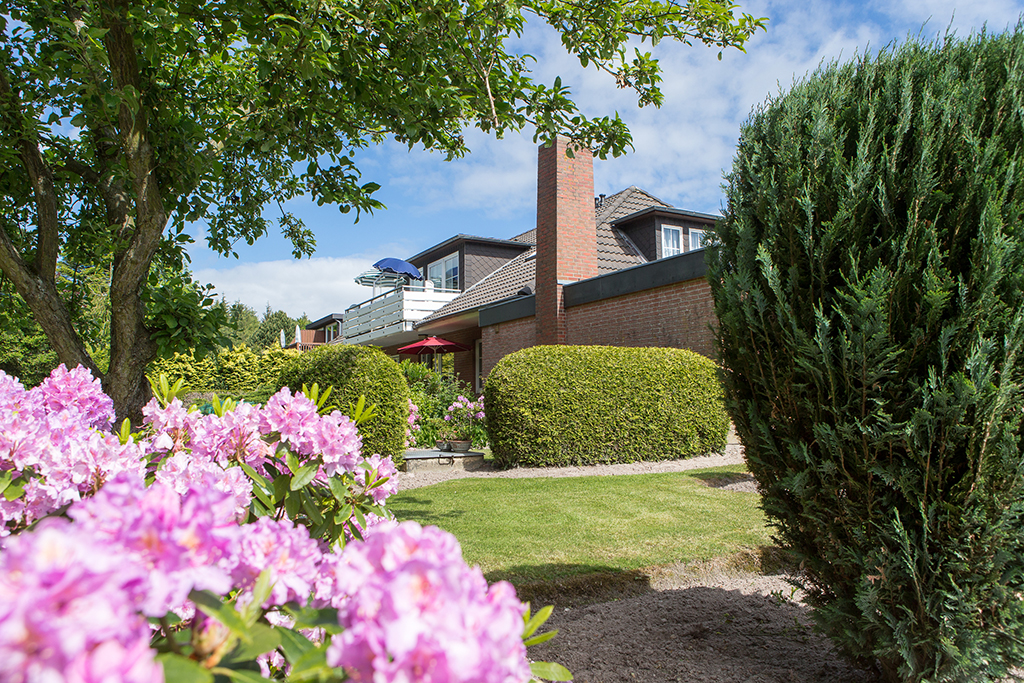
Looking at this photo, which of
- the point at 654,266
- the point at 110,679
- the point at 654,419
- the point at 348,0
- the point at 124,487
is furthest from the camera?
the point at 654,266

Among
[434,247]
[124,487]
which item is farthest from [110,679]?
[434,247]

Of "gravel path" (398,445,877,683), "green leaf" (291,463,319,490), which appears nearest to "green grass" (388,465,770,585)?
"gravel path" (398,445,877,683)

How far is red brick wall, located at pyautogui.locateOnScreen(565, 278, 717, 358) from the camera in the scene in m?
11.0

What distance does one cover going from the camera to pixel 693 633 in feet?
11.0

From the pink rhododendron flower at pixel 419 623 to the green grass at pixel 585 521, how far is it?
3.43 m

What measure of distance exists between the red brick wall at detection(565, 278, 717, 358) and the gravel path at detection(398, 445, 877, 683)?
6311 millimetres

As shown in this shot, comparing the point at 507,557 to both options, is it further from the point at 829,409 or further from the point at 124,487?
the point at 124,487

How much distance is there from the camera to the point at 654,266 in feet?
38.7

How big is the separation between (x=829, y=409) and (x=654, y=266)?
381 inches

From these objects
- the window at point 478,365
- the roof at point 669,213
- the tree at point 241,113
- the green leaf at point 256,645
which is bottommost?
the green leaf at point 256,645

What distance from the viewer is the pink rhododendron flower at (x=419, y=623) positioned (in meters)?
0.67

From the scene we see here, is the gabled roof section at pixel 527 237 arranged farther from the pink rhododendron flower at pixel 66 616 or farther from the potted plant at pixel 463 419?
the pink rhododendron flower at pixel 66 616

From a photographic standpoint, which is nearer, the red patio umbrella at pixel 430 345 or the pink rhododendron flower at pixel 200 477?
the pink rhododendron flower at pixel 200 477

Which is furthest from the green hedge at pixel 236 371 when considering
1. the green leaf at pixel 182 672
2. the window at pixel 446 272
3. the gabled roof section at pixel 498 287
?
the green leaf at pixel 182 672
